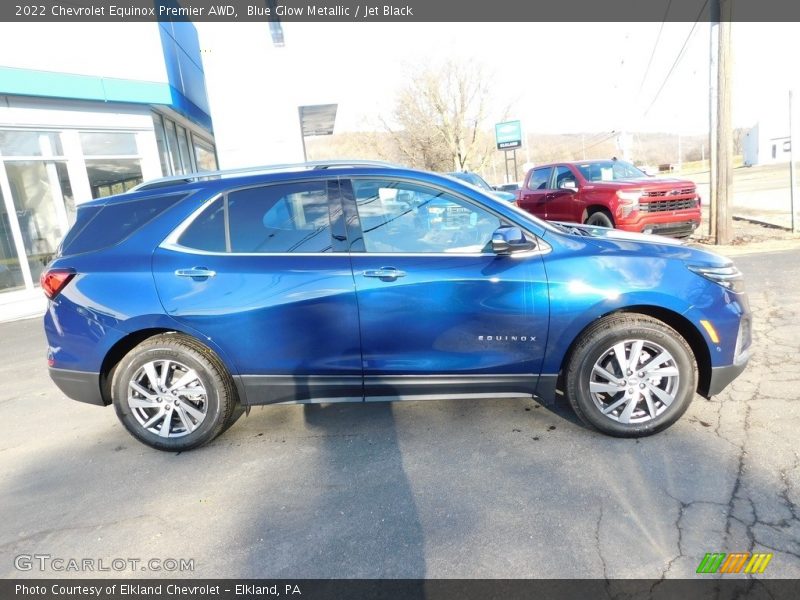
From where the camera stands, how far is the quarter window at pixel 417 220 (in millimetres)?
3365

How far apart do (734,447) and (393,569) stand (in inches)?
88.8

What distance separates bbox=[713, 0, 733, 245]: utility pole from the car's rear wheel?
2563 millimetres

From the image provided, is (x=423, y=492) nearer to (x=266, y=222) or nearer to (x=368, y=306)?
(x=368, y=306)

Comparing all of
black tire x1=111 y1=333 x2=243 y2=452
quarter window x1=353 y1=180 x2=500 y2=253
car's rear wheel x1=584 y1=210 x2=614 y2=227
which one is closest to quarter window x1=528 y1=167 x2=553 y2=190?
car's rear wheel x1=584 y1=210 x2=614 y2=227

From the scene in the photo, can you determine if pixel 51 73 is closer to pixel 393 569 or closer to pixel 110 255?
pixel 110 255

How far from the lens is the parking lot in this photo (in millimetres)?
2459

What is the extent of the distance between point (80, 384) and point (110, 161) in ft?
31.9

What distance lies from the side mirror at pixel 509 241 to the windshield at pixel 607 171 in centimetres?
826

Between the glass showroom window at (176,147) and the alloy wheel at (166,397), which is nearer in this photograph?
the alloy wheel at (166,397)

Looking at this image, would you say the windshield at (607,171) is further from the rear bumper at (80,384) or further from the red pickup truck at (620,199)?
the rear bumper at (80,384)

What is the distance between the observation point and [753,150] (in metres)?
66.1

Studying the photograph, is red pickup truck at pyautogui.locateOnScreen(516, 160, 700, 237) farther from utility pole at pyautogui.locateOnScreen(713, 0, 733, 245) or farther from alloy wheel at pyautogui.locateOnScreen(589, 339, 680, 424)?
alloy wheel at pyautogui.locateOnScreen(589, 339, 680, 424)

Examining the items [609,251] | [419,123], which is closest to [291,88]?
[609,251]

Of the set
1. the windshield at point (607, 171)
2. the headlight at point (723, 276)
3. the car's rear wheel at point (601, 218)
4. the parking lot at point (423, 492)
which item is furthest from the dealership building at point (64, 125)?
the headlight at point (723, 276)
